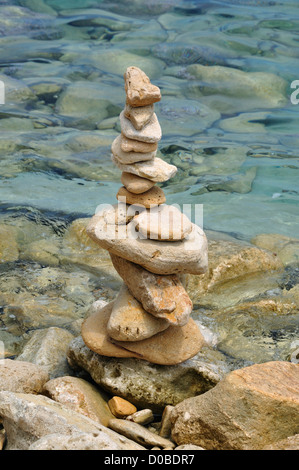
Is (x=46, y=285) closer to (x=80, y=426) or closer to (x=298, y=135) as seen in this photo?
(x=80, y=426)

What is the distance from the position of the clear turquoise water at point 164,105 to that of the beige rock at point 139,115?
5.04m

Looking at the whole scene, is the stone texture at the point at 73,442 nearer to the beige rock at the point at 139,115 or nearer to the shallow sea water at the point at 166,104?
the beige rock at the point at 139,115

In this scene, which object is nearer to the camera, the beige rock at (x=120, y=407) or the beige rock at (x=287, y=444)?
the beige rock at (x=287, y=444)

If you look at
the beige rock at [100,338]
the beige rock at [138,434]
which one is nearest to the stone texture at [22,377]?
the beige rock at [100,338]

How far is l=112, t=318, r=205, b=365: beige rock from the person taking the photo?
5.35 meters

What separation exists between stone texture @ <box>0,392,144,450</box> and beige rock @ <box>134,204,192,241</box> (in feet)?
4.77

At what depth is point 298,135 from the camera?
1410 centimetres

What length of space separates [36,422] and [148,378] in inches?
50.5

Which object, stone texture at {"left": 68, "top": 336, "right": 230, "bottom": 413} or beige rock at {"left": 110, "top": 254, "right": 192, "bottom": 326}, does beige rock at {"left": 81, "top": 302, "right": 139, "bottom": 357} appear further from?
beige rock at {"left": 110, "top": 254, "right": 192, "bottom": 326}

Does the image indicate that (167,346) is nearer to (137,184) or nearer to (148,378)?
(148,378)

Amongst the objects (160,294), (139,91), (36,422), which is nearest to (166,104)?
(139,91)

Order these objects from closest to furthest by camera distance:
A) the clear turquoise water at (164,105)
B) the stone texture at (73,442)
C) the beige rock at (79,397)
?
1. the stone texture at (73,442)
2. the beige rock at (79,397)
3. the clear turquoise water at (164,105)

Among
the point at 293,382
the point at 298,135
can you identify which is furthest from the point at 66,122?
the point at 293,382

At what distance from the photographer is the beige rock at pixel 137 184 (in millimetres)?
5102
